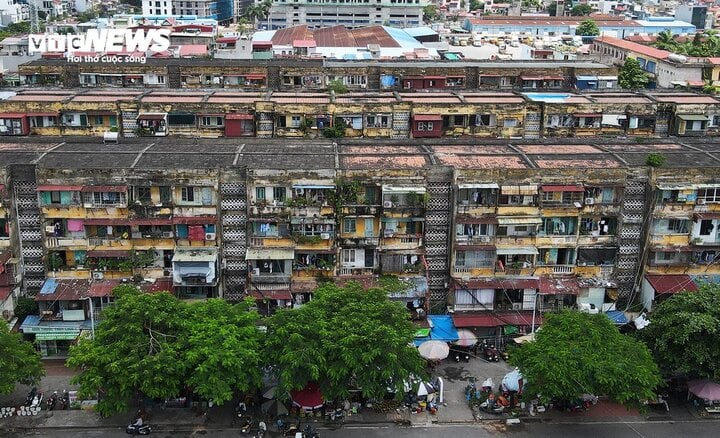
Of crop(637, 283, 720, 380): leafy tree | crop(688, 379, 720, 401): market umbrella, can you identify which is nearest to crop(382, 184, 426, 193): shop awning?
crop(637, 283, 720, 380): leafy tree

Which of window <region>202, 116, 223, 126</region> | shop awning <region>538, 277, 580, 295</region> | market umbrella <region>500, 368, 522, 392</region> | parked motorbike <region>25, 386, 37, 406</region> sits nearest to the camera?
parked motorbike <region>25, 386, 37, 406</region>

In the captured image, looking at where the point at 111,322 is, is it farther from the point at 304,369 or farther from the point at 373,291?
the point at 373,291

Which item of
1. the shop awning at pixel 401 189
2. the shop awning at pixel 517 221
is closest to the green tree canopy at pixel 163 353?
the shop awning at pixel 401 189

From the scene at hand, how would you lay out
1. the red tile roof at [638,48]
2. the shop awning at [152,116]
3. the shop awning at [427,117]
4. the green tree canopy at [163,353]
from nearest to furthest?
1. the green tree canopy at [163,353]
2. the shop awning at [152,116]
3. the shop awning at [427,117]
4. the red tile roof at [638,48]

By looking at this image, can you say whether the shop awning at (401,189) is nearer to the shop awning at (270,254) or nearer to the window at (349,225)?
the window at (349,225)

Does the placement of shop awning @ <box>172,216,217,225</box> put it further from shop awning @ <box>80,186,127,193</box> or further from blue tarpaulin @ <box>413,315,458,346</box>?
blue tarpaulin @ <box>413,315,458,346</box>

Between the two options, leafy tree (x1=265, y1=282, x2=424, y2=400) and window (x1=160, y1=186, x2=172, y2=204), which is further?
window (x1=160, y1=186, x2=172, y2=204)

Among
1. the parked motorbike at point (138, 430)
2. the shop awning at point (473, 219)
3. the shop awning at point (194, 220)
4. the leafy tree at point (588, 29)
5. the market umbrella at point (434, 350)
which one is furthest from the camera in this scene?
the leafy tree at point (588, 29)
